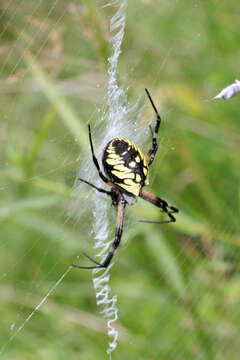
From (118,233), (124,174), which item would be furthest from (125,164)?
(118,233)

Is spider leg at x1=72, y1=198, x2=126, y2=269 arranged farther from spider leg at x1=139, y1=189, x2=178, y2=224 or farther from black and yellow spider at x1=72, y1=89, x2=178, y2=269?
spider leg at x1=139, y1=189, x2=178, y2=224

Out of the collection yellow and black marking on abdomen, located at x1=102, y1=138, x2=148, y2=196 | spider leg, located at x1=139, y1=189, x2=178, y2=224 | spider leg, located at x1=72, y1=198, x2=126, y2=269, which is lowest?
spider leg, located at x1=72, y1=198, x2=126, y2=269

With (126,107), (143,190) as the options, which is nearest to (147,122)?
(126,107)

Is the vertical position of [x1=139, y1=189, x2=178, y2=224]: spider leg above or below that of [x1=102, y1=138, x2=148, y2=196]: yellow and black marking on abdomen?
below

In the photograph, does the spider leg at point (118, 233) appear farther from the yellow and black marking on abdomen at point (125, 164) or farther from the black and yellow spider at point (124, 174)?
the yellow and black marking on abdomen at point (125, 164)

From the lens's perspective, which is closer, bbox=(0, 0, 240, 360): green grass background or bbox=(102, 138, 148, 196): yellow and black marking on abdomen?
bbox=(102, 138, 148, 196): yellow and black marking on abdomen

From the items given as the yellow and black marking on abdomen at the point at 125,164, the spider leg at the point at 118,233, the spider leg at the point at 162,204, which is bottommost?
the spider leg at the point at 118,233

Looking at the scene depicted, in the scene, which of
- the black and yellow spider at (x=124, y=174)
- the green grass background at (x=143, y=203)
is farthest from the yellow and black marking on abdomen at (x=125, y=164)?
the green grass background at (x=143, y=203)

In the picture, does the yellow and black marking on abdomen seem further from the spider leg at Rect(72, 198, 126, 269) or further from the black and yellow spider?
the spider leg at Rect(72, 198, 126, 269)

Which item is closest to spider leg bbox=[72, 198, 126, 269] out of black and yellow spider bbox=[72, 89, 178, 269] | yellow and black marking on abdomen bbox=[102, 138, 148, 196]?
black and yellow spider bbox=[72, 89, 178, 269]
